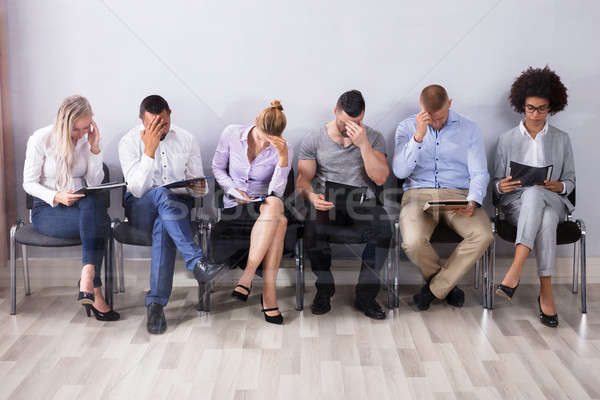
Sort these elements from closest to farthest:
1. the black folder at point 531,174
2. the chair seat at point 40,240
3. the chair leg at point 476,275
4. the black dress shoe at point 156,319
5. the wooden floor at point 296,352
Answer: the wooden floor at point 296,352
the black dress shoe at point 156,319
the chair seat at point 40,240
the black folder at point 531,174
the chair leg at point 476,275

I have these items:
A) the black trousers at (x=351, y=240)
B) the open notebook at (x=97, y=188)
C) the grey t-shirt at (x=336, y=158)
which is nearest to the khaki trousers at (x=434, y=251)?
the black trousers at (x=351, y=240)

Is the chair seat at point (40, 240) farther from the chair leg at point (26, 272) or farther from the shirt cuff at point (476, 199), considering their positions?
the shirt cuff at point (476, 199)

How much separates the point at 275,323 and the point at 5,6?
71.2 inches

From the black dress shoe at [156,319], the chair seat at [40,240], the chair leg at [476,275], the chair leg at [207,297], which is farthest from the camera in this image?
the chair leg at [476,275]

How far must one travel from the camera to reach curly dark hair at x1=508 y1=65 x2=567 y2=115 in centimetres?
280

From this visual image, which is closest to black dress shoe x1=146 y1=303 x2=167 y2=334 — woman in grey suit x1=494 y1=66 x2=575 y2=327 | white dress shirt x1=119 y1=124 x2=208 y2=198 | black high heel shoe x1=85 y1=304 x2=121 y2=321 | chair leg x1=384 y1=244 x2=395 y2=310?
black high heel shoe x1=85 y1=304 x2=121 y2=321

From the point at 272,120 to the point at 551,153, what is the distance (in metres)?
1.31

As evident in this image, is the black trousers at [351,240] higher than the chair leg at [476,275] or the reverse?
higher

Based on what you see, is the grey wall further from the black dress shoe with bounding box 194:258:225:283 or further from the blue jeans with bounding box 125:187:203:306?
the black dress shoe with bounding box 194:258:225:283

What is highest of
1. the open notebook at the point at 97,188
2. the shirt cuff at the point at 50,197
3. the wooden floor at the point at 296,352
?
the open notebook at the point at 97,188

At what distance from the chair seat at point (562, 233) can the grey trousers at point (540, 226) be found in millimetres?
27

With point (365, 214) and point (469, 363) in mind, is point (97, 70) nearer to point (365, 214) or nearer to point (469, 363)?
point (365, 214)

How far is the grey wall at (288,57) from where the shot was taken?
269 centimetres

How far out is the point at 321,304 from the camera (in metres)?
2.72
